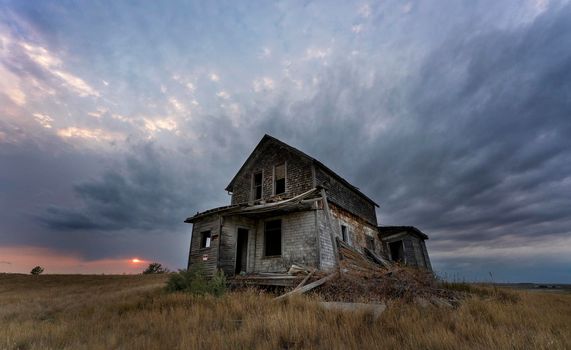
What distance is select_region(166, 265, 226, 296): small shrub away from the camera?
914 centimetres

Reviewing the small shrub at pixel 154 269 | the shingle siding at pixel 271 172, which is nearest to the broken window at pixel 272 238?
the shingle siding at pixel 271 172

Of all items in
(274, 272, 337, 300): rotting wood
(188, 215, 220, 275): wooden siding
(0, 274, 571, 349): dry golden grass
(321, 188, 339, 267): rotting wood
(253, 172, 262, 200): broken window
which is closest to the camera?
(0, 274, 571, 349): dry golden grass

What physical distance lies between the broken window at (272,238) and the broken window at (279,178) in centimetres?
219

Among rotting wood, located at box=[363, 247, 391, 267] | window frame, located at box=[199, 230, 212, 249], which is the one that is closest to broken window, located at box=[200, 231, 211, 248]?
window frame, located at box=[199, 230, 212, 249]

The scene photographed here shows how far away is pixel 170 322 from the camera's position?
5.60m

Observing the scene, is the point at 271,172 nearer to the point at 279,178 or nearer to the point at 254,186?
the point at 279,178

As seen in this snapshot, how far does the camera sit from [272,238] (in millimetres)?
15500

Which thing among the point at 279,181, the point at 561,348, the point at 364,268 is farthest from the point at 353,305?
the point at 279,181

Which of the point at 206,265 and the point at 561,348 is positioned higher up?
the point at 206,265

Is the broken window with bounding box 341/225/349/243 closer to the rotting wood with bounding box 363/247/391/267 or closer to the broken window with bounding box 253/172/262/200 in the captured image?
the rotting wood with bounding box 363/247/391/267

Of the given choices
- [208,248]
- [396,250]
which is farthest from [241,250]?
[396,250]

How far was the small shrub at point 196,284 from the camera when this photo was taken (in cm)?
914

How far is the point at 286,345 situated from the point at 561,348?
12.3ft

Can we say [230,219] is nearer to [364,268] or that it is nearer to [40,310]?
[364,268]
